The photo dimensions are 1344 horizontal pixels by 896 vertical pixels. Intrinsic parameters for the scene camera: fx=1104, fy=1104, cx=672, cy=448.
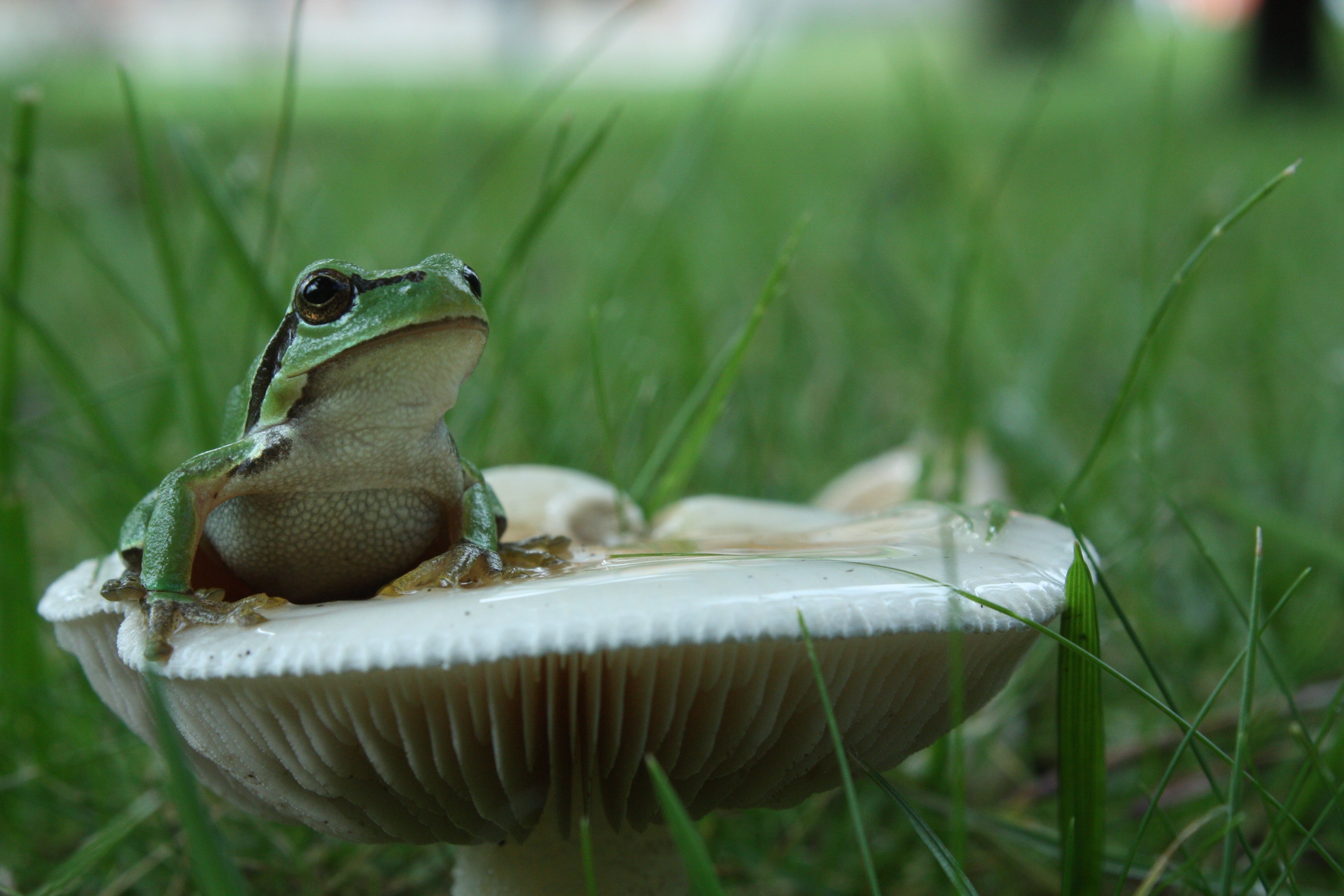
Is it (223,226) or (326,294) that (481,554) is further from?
(223,226)

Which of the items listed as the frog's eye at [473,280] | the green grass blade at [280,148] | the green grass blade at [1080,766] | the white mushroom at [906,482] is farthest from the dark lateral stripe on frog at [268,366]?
the white mushroom at [906,482]

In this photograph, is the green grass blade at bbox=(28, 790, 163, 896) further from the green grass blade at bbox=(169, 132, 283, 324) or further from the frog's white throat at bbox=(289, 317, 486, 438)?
the green grass blade at bbox=(169, 132, 283, 324)

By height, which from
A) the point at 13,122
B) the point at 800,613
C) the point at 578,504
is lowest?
the point at 578,504

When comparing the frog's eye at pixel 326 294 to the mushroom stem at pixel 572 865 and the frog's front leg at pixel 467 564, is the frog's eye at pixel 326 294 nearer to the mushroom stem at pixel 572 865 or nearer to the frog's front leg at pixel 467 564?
the frog's front leg at pixel 467 564

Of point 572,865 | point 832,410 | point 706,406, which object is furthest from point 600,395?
point 832,410

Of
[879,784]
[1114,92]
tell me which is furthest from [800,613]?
[1114,92]

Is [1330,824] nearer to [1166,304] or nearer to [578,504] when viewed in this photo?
[1166,304]
